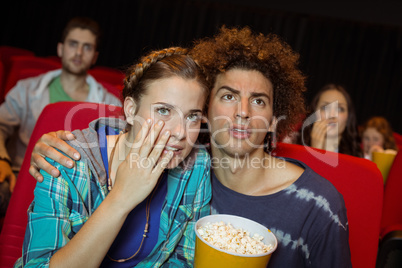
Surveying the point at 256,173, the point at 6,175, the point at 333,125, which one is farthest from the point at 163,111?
the point at 333,125

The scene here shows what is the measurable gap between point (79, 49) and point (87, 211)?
7.06ft

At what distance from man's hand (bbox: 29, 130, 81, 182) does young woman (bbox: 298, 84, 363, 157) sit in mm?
2099

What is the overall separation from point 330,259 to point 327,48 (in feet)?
17.7

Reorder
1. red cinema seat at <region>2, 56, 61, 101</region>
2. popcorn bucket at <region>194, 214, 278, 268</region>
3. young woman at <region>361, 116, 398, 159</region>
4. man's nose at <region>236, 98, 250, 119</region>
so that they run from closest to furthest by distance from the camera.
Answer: popcorn bucket at <region>194, 214, 278, 268</region>
man's nose at <region>236, 98, 250, 119</region>
red cinema seat at <region>2, 56, 61, 101</region>
young woman at <region>361, 116, 398, 159</region>

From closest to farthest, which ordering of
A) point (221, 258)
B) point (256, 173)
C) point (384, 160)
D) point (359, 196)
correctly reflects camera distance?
→ point (221, 258)
point (359, 196)
point (256, 173)
point (384, 160)

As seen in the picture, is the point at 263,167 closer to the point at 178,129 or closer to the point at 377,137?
the point at 178,129

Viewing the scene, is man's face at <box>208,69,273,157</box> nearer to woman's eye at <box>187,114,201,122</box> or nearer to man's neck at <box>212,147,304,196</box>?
man's neck at <box>212,147,304,196</box>

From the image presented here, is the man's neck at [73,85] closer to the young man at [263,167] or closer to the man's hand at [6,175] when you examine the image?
the man's hand at [6,175]

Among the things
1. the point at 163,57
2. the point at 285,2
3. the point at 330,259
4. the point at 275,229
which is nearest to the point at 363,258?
the point at 330,259

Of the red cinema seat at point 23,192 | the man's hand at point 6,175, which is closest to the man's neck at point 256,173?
the red cinema seat at point 23,192

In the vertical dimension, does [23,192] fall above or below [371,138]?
below

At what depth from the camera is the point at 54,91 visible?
2.95 meters

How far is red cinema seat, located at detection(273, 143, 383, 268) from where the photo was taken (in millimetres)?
1482

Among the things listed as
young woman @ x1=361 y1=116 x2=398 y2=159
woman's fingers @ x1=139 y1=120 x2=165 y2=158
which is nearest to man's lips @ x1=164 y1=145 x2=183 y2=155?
woman's fingers @ x1=139 y1=120 x2=165 y2=158
